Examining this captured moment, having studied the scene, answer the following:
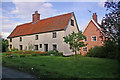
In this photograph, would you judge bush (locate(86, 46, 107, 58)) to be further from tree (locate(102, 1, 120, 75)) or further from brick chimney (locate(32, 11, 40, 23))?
brick chimney (locate(32, 11, 40, 23))

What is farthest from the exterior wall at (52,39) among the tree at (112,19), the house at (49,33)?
the tree at (112,19)

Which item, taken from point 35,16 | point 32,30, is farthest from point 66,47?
point 35,16

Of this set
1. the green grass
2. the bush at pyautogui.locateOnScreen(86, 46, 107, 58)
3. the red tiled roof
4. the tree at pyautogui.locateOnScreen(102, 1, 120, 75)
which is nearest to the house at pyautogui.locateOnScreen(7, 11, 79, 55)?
the red tiled roof

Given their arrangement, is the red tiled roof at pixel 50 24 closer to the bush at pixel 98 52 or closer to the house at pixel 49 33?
the house at pixel 49 33

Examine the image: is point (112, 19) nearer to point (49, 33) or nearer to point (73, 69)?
point (73, 69)

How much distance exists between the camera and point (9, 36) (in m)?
37.6

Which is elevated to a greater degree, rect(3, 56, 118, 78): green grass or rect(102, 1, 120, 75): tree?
rect(102, 1, 120, 75): tree

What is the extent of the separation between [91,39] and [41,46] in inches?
469

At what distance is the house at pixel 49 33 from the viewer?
2511 cm

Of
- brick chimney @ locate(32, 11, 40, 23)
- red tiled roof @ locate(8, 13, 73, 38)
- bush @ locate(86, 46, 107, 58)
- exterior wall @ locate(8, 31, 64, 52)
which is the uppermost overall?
brick chimney @ locate(32, 11, 40, 23)

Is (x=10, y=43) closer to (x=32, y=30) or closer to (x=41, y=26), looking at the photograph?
(x=32, y=30)

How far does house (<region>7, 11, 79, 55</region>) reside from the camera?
989 inches

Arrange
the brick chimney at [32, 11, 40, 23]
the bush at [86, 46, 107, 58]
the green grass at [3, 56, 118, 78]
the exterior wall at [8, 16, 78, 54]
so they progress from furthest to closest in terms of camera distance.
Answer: the brick chimney at [32, 11, 40, 23]
the exterior wall at [8, 16, 78, 54]
the bush at [86, 46, 107, 58]
the green grass at [3, 56, 118, 78]

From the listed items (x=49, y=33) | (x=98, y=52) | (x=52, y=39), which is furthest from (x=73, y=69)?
(x=49, y=33)
